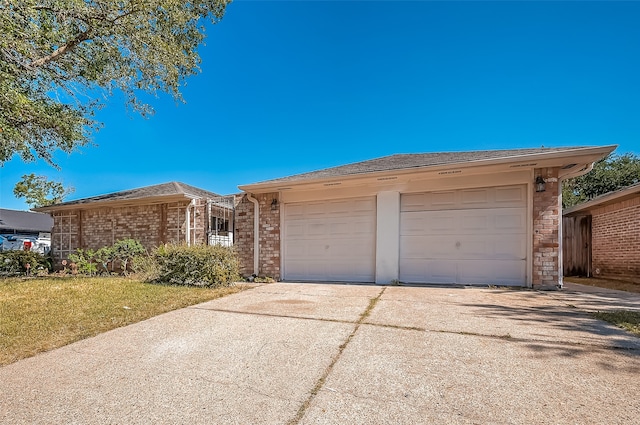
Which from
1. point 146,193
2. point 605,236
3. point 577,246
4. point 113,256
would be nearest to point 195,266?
point 113,256

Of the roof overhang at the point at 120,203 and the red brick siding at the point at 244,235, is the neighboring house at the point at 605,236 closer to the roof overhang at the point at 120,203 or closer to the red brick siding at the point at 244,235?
the red brick siding at the point at 244,235

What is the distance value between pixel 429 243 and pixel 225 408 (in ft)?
19.4

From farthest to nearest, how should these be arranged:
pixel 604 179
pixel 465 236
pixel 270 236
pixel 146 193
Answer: pixel 604 179 < pixel 146 193 < pixel 270 236 < pixel 465 236

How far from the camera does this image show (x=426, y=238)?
22.1 ft

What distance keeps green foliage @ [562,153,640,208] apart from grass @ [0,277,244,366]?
71.4ft

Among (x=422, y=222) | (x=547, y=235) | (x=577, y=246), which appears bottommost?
(x=577, y=246)

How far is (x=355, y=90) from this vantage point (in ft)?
Result: 36.4

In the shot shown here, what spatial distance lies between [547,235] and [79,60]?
12.3 meters

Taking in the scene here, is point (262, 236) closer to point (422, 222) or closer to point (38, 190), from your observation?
point (422, 222)

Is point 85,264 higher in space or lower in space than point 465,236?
lower

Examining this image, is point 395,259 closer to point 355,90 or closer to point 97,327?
point 97,327

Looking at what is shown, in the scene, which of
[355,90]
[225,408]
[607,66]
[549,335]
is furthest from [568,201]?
[225,408]

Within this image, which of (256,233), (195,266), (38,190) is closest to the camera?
(195,266)

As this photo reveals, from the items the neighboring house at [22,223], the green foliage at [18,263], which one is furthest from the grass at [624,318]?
the neighboring house at [22,223]
